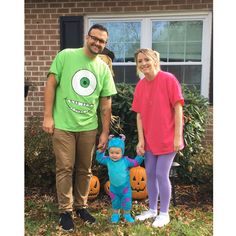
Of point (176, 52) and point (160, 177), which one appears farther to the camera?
point (176, 52)

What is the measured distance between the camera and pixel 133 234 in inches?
141

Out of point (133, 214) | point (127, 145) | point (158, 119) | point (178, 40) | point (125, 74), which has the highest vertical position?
point (178, 40)

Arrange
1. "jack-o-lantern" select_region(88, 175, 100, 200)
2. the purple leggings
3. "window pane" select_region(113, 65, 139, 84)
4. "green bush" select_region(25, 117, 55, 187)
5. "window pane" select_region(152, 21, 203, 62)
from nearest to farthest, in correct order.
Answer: the purple leggings, "jack-o-lantern" select_region(88, 175, 100, 200), "green bush" select_region(25, 117, 55, 187), "window pane" select_region(152, 21, 203, 62), "window pane" select_region(113, 65, 139, 84)

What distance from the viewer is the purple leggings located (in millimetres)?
3660

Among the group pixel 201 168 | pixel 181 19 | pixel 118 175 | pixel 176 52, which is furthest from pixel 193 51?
pixel 118 175

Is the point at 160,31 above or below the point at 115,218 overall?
above

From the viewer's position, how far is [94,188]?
463 cm

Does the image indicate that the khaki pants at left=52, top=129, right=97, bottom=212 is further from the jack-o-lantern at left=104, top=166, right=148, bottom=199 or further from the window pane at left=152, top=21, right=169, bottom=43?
the window pane at left=152, top=21, right=169, bottom=43

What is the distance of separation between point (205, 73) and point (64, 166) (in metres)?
3.42

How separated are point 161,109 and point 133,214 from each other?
1.34 m

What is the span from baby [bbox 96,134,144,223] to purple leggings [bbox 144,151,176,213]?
0.18 metres

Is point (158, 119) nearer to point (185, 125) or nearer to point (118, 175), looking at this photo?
point (118, 175)

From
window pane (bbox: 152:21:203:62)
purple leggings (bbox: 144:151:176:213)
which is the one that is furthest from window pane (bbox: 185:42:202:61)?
purple leggings (bbox: 144:151:176:213)
